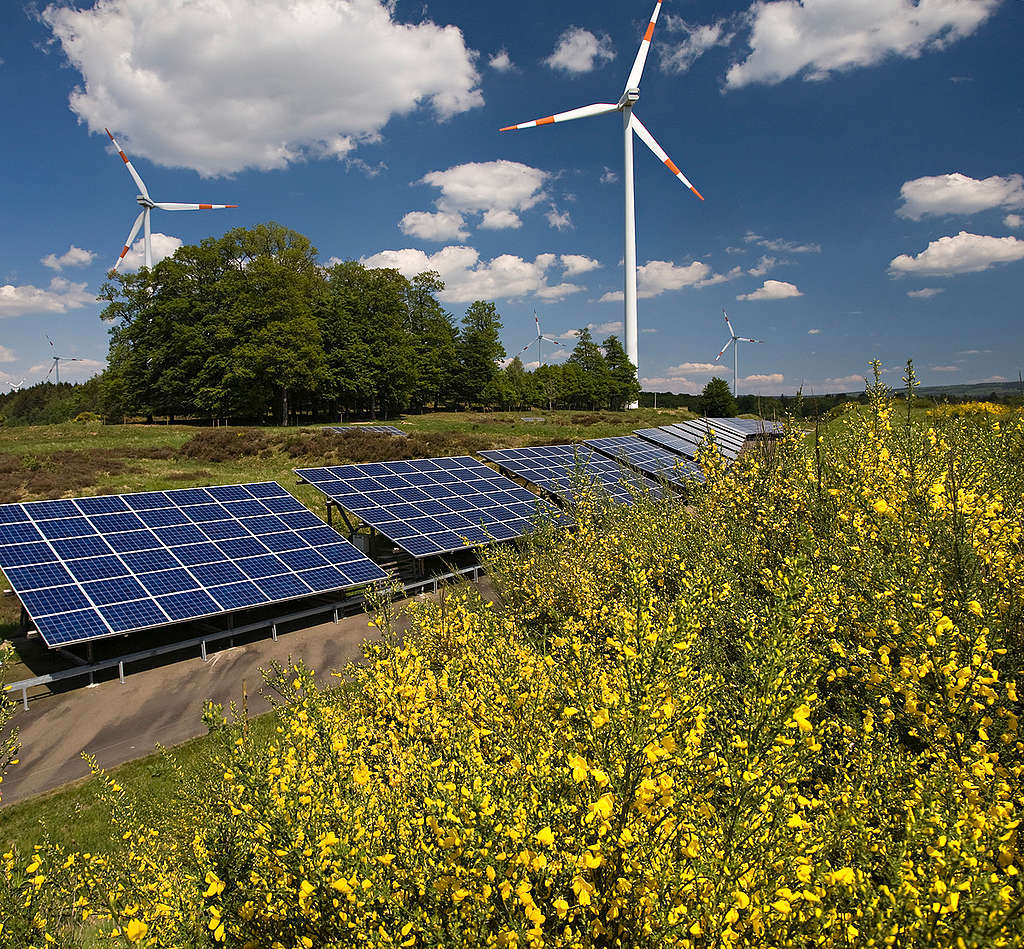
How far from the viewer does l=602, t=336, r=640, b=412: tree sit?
326 feet

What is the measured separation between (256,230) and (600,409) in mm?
61645

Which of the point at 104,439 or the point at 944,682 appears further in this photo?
the point at 104,439

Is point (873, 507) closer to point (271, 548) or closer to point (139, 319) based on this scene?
point (271, 548)

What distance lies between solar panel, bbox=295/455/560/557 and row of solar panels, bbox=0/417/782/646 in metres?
0.08

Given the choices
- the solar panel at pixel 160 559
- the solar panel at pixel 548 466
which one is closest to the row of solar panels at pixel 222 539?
the solar panel at pixel 160 559

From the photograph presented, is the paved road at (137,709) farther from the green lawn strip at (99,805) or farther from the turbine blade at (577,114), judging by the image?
the turbine blade at (577,114)

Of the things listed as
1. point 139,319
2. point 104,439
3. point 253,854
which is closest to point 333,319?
point 139,319

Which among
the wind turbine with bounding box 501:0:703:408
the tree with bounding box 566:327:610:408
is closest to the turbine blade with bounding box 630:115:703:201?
the wind turbine with bounding box 501:0:703:408

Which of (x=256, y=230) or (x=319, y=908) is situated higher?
(x=256, y=230)

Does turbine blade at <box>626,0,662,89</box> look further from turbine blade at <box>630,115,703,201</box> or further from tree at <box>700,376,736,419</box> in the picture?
tree at <box>700,376,736,419</box>

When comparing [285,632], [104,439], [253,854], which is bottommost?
[285,632]

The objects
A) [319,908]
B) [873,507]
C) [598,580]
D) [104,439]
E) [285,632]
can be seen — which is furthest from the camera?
[104,439]

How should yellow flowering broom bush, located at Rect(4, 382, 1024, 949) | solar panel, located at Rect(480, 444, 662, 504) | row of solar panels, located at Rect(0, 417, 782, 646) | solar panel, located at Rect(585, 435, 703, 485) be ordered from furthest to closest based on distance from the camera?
solar panel, located at Rect(585, 435, 703, 485) → solar panel, located at Rect(480, 444, 662, 504) → row of solar panels, located at Rect(0, 417, 782, 646) → yellow flowering broom bush, located at Rect(4, 382, 1024, 949)

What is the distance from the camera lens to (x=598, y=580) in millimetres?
10547
